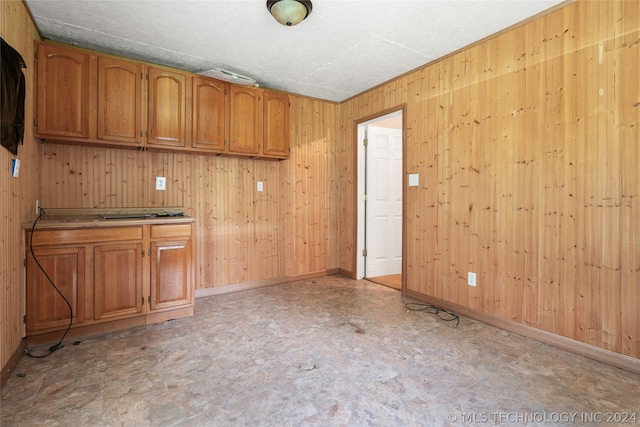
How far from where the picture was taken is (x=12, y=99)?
6.28 feet

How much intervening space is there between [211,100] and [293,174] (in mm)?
1389

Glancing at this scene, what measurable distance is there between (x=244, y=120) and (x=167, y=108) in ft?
2.61

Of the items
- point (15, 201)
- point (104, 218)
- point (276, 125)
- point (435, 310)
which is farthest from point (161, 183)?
point (435, 310)

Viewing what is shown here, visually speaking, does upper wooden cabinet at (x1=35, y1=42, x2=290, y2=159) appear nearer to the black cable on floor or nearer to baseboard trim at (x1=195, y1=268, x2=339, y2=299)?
baseboard trim at (x1=195, y1=268, x2=339, y2=299)

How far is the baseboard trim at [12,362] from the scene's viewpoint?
1845 millimetres

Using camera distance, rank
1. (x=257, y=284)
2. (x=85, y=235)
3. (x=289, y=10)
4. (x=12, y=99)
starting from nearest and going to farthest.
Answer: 1. (x=12, y=99)
2. (x=289, y=10)
3. (x=85, y=235)
4. (x=257, y=284)

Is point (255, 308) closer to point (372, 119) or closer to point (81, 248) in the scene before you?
point (81, 248)

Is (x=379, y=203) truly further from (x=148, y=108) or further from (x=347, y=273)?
(x=148, y=108)

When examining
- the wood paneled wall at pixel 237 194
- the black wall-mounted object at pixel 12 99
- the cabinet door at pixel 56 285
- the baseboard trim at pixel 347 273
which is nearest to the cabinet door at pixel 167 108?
the wood paneled wall at pixel 237 194

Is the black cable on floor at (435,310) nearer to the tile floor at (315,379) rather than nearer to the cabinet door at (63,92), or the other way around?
the tile floor at (315,379)

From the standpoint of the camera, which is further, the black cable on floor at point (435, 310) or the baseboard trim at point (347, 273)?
the baseboard trim at point (347, 273)

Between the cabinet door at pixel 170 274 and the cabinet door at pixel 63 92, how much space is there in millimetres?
1197

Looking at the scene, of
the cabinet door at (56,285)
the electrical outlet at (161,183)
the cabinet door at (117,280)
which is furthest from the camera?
the electrical outlet at (161,183)

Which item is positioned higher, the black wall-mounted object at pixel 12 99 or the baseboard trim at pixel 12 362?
the black wall-mounted object at pixel 12 99
